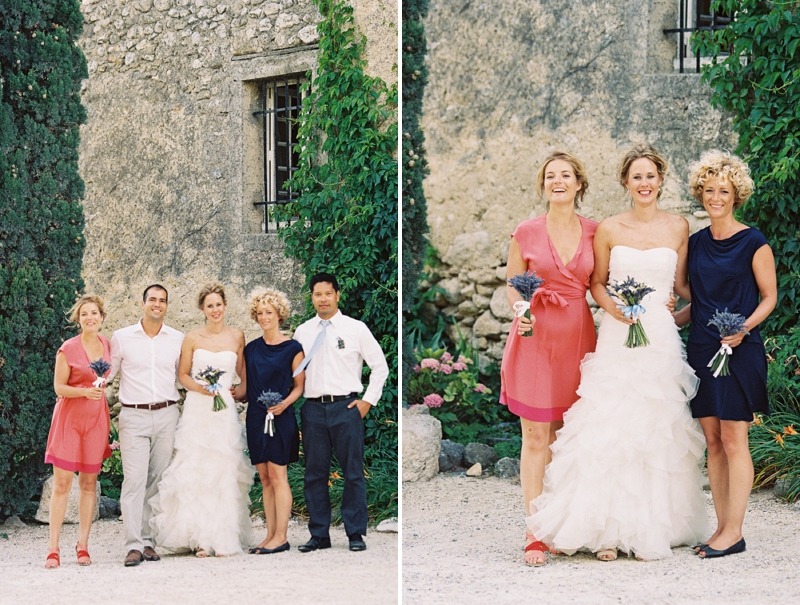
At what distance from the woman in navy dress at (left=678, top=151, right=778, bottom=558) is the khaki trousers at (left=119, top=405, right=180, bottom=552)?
8.36 feet

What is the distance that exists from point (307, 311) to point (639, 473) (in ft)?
6.47

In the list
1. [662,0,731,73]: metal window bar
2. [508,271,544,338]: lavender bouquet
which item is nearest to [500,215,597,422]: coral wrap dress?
[508,271,544,338]: lavender bouquet

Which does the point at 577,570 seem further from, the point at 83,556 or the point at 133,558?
the point at 83,556

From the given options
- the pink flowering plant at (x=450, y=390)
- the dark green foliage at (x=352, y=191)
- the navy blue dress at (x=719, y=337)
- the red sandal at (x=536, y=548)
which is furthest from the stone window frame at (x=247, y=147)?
the navy blue dress at (x=719, y=337)

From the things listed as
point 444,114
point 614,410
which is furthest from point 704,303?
point 444,114

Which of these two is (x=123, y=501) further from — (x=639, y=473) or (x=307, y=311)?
(x=639, y=473)

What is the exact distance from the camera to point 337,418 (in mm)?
4641

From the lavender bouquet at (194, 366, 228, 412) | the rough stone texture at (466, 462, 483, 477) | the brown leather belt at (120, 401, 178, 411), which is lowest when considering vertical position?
the rough stone texture at (466, 462, 483, 477)

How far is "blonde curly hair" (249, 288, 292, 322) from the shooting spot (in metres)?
4.75

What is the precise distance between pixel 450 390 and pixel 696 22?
3.05 metres

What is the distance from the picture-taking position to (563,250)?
4148 millimetres

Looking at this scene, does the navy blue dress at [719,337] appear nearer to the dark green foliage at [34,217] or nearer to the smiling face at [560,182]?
the smiling face at [560,182]

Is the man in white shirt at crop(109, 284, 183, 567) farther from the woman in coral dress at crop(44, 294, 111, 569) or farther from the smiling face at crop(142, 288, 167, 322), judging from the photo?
the woman in coral dress at crop(44, 294, 111, 569)

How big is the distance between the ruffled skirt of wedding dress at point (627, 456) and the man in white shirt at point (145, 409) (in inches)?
74.9
